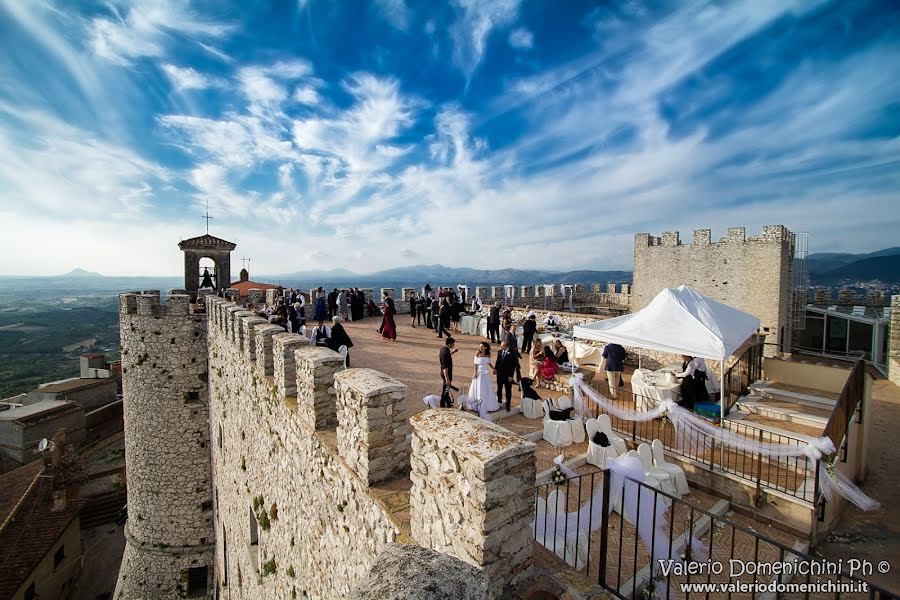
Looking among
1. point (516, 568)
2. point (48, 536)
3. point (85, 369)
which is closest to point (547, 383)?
point (516, 568)

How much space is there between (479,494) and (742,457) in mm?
6520

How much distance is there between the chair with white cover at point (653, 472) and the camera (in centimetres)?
540

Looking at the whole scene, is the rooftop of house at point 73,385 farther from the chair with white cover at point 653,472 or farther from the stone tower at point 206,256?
the chair with white cover at point 653,472

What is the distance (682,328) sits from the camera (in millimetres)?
7828

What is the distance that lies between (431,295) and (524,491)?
58.5 feet

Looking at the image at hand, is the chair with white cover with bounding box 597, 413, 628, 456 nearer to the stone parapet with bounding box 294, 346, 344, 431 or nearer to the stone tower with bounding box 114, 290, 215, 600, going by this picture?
the stone parapet with bounding box 294, 346, 344, 431

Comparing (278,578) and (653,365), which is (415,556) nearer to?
(278,578)

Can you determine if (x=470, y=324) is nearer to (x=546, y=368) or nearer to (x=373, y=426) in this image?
(x=546, y=368)

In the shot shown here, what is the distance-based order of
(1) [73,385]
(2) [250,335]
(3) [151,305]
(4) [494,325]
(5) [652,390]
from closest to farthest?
(2) [250,335] → (5) [652,390] → (3) [151,305] → (4) [494,325] → (1) [73,385]

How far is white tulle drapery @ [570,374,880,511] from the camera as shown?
5.57 metres

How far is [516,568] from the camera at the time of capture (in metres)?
2.62

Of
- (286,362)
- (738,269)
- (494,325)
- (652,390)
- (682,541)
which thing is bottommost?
(682,541)

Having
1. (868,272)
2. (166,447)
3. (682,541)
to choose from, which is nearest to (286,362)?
(682,541)

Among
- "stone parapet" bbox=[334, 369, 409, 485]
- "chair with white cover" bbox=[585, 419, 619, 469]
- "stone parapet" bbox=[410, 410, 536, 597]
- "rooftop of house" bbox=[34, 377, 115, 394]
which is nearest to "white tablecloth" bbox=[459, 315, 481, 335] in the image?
"chair with white cover" bbox=[585, 419, 619, 469]
